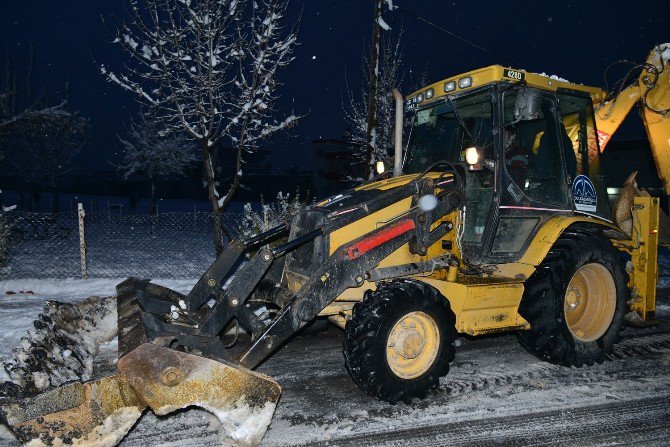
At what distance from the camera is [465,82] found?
5.06 meters

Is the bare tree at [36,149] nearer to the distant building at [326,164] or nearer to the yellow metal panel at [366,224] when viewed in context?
the yellow metal panel at [366,224]

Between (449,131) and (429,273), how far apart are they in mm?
1857

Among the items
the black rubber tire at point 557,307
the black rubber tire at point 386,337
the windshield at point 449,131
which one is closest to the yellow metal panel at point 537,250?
the black rubber tire at point 557,307

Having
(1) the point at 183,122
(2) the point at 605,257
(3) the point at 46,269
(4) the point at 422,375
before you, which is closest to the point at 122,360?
(4) the point at 422,375

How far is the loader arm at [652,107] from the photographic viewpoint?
5.81 m

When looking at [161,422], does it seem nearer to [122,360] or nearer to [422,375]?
[122,360]

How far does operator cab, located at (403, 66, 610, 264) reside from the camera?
4.91 m

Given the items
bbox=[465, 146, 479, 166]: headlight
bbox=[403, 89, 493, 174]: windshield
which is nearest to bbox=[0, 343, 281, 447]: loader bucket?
bbox=[465, 146, 479, 166]: headlight

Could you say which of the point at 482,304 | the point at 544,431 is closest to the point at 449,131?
the point at 482,304

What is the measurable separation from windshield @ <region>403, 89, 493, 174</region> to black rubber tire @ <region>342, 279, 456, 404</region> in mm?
1776

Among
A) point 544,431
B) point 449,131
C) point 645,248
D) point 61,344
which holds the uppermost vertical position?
point 449,131

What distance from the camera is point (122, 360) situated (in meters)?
3.22

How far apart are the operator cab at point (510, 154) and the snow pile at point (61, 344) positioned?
402 cm

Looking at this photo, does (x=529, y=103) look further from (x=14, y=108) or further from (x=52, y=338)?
(x=14, y=108)
